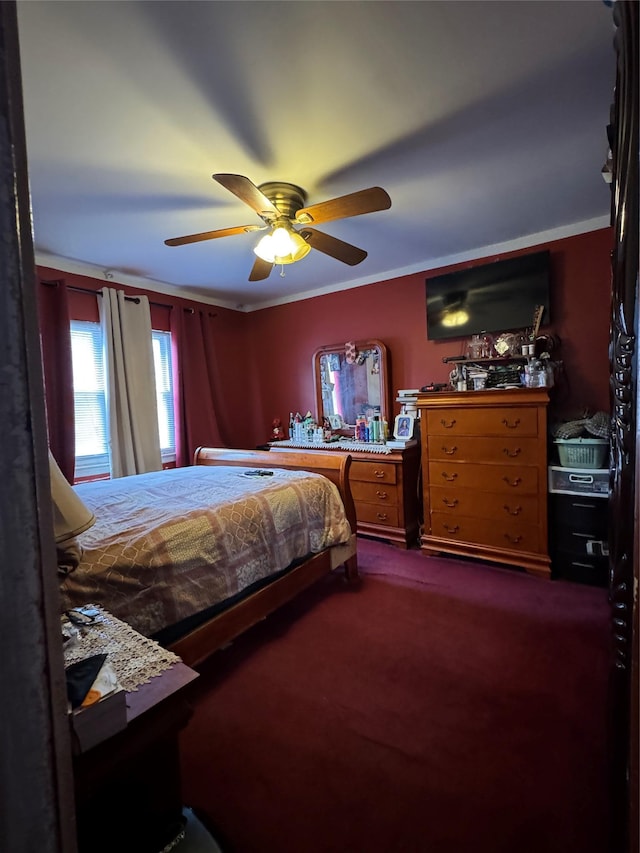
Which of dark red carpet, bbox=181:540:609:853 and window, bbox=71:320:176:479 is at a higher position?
window, bbox=71:320:176:479

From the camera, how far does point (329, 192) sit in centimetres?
229

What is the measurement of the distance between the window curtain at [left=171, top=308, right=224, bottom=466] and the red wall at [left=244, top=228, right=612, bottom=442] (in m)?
0.72

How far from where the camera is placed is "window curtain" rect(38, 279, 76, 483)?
10.1 feet

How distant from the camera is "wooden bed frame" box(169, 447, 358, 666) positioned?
5.68 feet

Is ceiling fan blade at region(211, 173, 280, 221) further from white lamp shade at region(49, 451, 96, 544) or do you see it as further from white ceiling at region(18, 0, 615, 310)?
white lamp shade at region(49, 451, 96, 544)

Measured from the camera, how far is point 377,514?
11.4 feet

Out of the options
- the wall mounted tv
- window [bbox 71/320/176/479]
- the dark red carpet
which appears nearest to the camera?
the dark red carpet

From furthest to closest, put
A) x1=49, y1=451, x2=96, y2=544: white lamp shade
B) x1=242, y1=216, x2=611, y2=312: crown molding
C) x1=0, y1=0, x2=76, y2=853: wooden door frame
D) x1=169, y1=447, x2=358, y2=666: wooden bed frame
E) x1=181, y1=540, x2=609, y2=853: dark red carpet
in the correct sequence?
x1=242, y1=216, x2=611, y2=312: crown molding < x1=169, y1=447, x2=358, y2=666: wooden bed frame < x1=181, y1=540, x2=609, y2=853: dark red carpet < x1=49, y1=451, x2=96, y2=544: white lamp shade < x1=0, y1=0, x2=76, y2=853: wooden door frame

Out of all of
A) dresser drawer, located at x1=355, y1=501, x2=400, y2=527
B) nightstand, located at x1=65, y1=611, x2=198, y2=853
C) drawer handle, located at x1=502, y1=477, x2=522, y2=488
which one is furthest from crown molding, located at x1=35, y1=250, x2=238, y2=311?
drawer handle, located at x1=502, y1=477, x2=522, y2=488

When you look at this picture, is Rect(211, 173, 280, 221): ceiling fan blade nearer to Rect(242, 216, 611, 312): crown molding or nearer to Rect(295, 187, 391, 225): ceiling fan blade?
Rect(295, 187, 391, 225): ceiling fan blade

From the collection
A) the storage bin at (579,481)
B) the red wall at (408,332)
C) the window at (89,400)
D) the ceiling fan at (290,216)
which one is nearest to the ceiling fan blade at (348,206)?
the ceiling fan at (290,216)

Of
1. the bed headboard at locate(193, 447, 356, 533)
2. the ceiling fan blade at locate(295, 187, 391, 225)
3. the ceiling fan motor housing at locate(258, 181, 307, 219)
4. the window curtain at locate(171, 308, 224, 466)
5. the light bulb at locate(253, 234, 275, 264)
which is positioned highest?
the ceiling fan motor housing at locate(258, 181, 307, 219)

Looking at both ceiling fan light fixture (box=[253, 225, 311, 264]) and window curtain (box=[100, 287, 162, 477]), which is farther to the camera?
window curtain (box=[100, 287, 162, 477])

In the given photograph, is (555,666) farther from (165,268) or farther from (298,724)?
(165,268)
